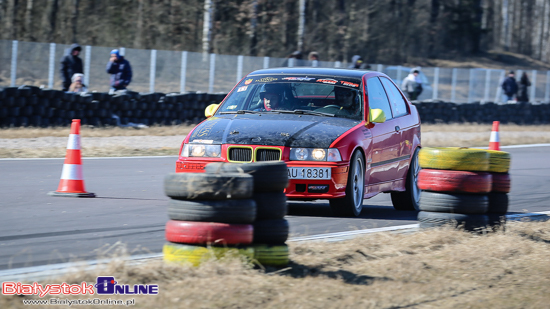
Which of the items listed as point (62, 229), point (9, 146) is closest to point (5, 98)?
point (9, 146)

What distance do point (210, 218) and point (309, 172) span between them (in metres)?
3.11

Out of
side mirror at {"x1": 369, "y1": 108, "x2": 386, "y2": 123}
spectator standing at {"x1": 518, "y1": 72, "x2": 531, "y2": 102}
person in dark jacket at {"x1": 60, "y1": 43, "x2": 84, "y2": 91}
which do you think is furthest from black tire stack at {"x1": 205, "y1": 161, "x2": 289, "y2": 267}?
spectator standing at {"x1": 518, "y1": 72, "x2": 531, "y2": 102}

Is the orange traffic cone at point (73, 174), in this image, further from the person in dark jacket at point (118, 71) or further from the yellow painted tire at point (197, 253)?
the person in dark jacket at point (118, 71)

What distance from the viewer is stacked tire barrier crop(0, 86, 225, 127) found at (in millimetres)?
16906

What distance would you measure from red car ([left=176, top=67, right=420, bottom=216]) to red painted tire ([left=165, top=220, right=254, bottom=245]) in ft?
9.51

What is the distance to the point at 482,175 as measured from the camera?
7.45 metres

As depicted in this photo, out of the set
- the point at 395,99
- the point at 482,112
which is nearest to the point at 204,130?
the point at 395,99

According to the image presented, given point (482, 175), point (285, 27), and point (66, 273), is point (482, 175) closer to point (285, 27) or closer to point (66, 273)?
point (66, 273)

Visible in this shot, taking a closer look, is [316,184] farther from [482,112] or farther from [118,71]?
[482,112]

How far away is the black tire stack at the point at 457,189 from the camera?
24.2ft

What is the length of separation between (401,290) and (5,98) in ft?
44.1

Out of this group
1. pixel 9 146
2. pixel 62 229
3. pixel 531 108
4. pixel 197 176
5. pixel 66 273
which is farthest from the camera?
pixel 531 108

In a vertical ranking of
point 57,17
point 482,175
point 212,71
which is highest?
point 57,17

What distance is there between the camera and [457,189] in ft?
24.2
